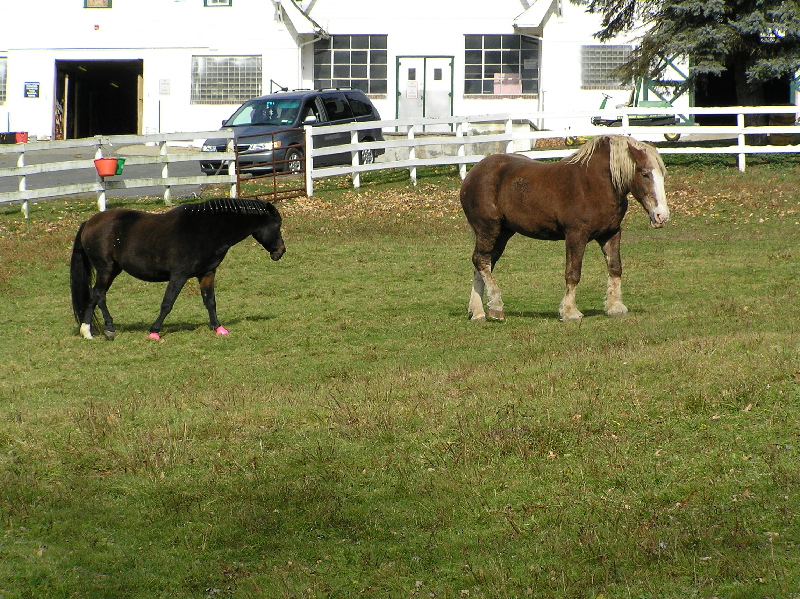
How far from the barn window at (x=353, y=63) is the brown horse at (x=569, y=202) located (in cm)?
2636

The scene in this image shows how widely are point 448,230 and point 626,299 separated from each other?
707 centimetres

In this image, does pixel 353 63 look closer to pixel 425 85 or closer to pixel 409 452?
pixel 425 85

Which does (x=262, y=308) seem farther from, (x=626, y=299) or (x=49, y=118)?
(x=49, y=118)

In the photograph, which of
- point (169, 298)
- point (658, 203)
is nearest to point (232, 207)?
point (169, 298)

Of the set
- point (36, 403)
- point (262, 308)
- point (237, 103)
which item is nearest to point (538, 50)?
point (237, 103)

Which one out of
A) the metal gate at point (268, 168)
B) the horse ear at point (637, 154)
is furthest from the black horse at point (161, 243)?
the metal gate at point (268, 168)

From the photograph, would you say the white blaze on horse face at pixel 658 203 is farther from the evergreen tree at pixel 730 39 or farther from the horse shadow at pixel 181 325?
the evergreen tree at pixel 730 39

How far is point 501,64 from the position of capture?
3753cm

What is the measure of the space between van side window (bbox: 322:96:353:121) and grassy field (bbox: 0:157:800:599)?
1374 centimetres

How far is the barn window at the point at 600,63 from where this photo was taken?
36656mm

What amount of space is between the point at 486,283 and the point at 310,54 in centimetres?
2736

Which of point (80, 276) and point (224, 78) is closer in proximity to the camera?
point (80, 276)

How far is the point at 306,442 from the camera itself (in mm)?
7410

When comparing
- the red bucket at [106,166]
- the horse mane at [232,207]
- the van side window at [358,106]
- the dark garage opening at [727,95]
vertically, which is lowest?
the horse mane at [232,207]
